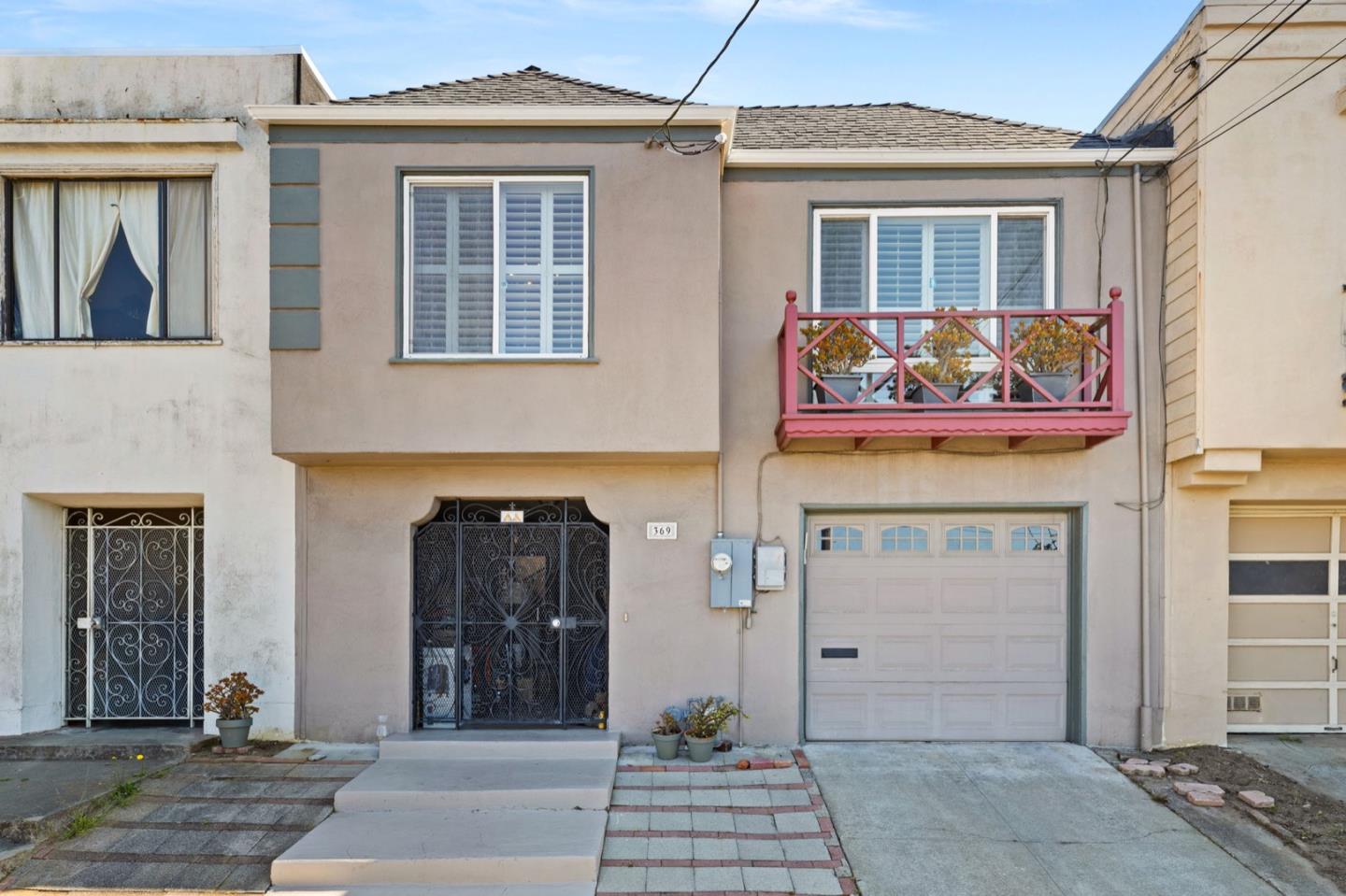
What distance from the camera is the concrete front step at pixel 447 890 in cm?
497

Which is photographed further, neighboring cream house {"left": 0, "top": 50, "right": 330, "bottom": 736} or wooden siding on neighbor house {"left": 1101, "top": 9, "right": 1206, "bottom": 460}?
neighboring cream house {"left": 0, "top": 50, "right": 330, "bottom": 736}

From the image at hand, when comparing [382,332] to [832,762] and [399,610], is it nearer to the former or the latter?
[399,610]

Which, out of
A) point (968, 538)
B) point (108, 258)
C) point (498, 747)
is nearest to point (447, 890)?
point (498, 747)

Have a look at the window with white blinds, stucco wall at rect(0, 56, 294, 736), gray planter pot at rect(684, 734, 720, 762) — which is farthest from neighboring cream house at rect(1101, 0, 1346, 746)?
stucco wall at rect(0, 56, 294, 736)

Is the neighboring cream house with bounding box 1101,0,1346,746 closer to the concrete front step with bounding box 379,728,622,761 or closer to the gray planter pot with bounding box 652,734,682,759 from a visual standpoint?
the gray planter pot with bounding box 652,734,682,759

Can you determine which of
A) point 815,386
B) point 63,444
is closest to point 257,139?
point 63,444

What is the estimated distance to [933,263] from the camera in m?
7.55

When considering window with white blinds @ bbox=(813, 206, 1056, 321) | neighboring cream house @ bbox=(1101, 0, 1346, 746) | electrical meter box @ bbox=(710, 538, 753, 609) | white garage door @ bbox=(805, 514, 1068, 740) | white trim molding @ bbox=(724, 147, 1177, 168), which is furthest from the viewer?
window with white blinds @ bbox=(813, 206, 1056, 321)

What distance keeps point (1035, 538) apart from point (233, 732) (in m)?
7.49

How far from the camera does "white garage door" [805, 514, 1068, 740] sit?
741cm

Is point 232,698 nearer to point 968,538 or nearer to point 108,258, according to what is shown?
point 108,258

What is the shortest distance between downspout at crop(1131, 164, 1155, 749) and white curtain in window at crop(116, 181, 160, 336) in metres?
9.15

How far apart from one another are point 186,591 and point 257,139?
437cm

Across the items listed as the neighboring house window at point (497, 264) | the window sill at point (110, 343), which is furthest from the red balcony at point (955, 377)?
the window sill at point (110, 343)
